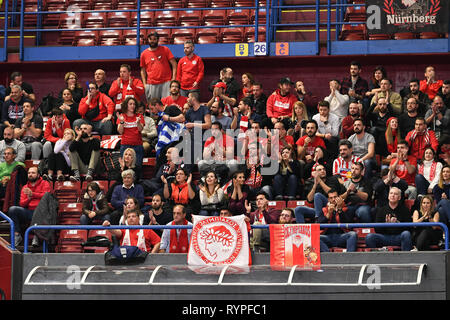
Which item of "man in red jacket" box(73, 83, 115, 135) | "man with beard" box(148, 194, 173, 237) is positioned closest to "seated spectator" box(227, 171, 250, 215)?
"man with beard" box(148, 194, 173, 237)

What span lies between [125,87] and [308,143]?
13.9ft

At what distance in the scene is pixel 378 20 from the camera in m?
18.3

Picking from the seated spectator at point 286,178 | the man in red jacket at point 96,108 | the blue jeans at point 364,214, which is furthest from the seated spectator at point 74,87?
the blue jeans at point 364,214

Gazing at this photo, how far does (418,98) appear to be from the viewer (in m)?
17.1

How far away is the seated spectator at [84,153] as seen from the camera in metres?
16.5

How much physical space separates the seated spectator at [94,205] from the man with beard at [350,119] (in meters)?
4.34

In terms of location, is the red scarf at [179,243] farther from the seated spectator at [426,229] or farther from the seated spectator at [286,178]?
the seated spectator at [426,229]

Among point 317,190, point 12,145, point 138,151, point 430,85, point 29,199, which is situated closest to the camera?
point 317,190

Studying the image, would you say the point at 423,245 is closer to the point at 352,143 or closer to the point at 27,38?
the point at 352,143

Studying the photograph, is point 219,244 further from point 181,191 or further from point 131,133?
point 131,133

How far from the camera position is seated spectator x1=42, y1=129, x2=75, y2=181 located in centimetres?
1656

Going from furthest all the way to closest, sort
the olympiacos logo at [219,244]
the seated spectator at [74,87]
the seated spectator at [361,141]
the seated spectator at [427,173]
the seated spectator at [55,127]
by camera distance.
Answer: the seated spectator at [74,87]
the seated spectator at [55,127]
the seated spectator at [361,141]
the seated spectator at [427,173]
the olympiacos logo at [219,244]

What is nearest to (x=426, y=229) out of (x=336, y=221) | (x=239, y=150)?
(x=336, y=221)
